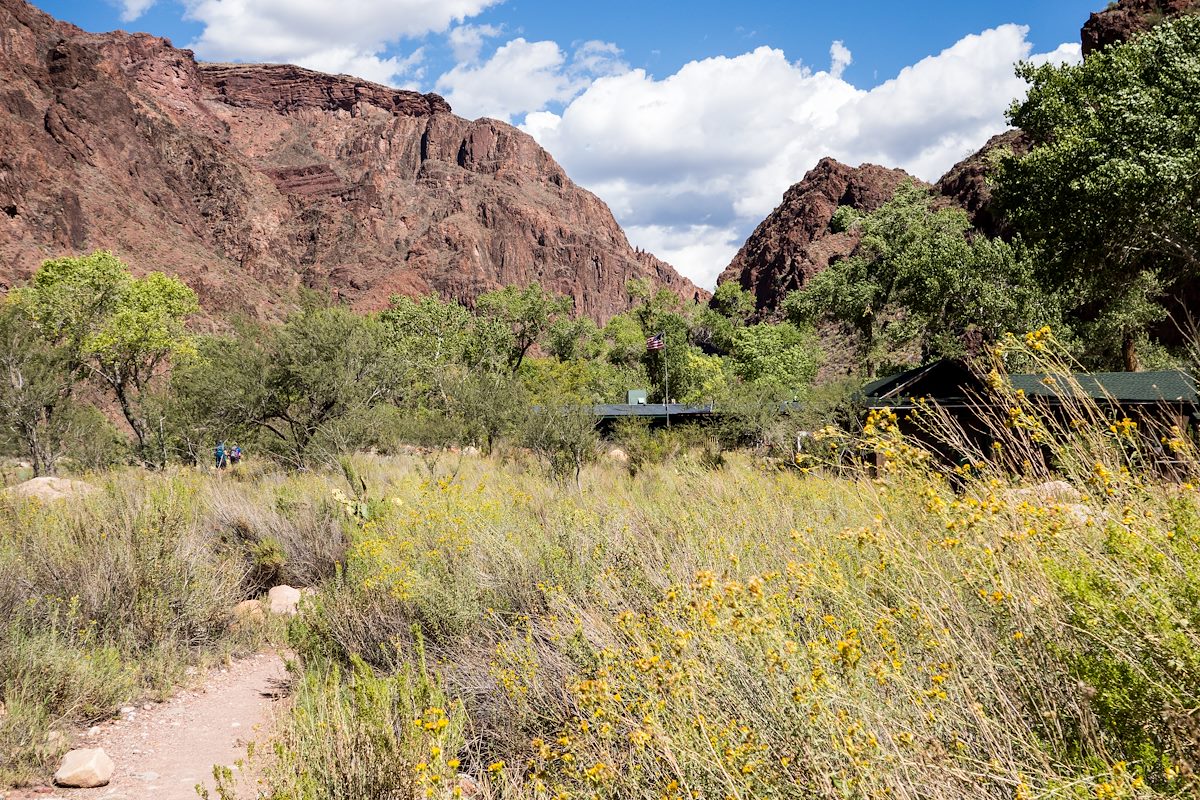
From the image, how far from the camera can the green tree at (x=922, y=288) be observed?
24.9 m

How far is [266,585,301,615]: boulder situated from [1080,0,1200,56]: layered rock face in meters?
59.4

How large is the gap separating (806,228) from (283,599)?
5832 inches

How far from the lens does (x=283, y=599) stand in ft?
27.3

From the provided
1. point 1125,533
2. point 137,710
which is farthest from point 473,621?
point 1125,533

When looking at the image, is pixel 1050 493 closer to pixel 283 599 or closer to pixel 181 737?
pixel 181 737

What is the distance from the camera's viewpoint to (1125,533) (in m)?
2.29

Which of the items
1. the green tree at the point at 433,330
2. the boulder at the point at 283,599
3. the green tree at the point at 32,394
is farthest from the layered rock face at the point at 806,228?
the boulder at the point at 283,599

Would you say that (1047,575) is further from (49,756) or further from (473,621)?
(49,756)

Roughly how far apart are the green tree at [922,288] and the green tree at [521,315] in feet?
72.2

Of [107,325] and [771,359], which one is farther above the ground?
[107,325]

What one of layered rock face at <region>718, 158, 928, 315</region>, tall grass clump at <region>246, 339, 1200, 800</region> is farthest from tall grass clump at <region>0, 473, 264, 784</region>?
layered rock face at <region>718, 158, 928, 315</region>

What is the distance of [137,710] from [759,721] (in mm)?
5525

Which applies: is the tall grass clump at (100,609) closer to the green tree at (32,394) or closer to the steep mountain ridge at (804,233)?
the green tree at (32,394)

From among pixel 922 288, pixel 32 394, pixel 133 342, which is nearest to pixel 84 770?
pixel 32 394
